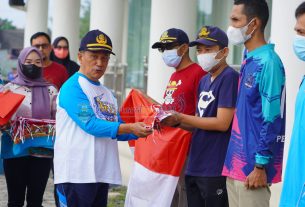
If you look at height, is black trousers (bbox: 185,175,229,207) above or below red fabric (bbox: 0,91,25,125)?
below

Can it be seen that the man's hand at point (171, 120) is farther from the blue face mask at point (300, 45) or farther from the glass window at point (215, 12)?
the glass window at point (215, 12)

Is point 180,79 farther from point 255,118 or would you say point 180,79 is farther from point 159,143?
point 255,118

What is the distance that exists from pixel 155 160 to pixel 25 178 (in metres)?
1.33

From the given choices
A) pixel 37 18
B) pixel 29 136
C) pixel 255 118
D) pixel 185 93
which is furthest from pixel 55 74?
pixel 37 18

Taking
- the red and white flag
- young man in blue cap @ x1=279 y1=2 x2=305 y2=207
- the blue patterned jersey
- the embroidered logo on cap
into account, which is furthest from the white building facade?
young man in blue cap @ x1=279 y1=2 x2=305 y2=207

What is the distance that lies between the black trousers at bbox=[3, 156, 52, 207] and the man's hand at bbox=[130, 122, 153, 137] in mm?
1804

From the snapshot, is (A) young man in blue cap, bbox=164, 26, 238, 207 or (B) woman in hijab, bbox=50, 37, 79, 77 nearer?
(A) young man in blue cap, bbox=164, 26, 238, 207

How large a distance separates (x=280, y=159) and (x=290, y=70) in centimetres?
190

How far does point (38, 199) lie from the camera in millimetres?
6141

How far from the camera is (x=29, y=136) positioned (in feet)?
19.2

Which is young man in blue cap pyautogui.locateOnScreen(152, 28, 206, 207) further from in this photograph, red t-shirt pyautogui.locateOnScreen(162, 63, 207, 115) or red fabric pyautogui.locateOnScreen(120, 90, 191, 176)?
red fabric pyautogui.locateOnScreen(120, 90, 191, 176)

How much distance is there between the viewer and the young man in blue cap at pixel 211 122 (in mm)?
4711

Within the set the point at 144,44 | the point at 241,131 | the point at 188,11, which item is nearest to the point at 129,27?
the point at 144,44

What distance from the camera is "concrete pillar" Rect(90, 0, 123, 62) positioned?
13.0 metres
